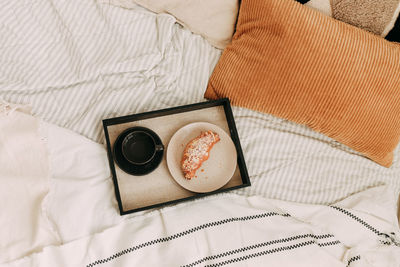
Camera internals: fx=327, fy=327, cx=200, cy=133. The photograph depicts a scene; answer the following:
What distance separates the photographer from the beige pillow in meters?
1.01

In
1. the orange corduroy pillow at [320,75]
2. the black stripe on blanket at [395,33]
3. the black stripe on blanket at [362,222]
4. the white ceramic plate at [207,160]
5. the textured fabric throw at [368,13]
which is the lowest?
the black stripe on blanket at [362,222]

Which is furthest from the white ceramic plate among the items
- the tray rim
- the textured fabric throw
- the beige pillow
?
the textured fabric throw

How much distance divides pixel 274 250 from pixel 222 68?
54cm

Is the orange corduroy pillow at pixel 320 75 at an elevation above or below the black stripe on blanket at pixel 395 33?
below

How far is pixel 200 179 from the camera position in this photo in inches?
35.9

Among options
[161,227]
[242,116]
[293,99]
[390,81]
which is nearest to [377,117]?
[390,81]

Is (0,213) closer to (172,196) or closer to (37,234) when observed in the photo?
(37,234)

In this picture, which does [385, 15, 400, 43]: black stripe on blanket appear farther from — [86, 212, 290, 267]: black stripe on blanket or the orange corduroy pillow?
[86, 212, 290, 267]: black stripe on blanket

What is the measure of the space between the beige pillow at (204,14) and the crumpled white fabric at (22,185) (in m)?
0.48

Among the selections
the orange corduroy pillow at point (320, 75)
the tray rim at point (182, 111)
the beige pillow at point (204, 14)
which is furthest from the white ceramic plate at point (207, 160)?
the beige pillow at point (204, 14)

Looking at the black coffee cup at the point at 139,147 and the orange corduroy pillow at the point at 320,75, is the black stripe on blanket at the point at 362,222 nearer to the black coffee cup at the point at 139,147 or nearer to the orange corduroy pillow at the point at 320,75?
the orange corduroy pillow at the point at 320,75

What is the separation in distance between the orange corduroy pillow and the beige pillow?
0.22ft

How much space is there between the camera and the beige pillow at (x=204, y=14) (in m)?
1.01

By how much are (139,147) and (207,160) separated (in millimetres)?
193
